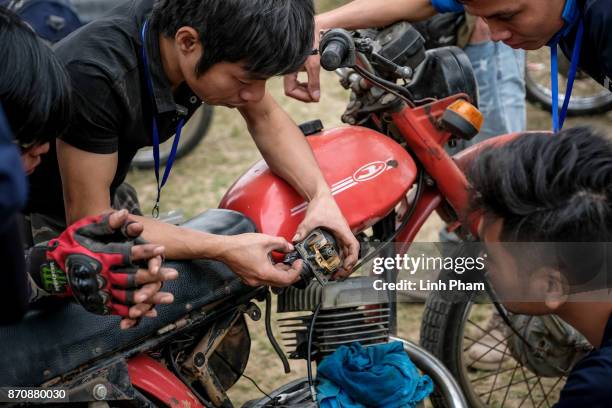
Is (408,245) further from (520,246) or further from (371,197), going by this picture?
(520,246)

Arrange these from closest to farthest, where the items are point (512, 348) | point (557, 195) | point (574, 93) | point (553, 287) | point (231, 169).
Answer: point (557, 195) → point (553, 287) → point (512, 348) → point (231, 169) → point (574, 93)

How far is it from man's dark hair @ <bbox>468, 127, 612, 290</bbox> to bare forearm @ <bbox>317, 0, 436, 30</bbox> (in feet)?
3.14

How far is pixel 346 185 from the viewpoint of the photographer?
2.61 metres

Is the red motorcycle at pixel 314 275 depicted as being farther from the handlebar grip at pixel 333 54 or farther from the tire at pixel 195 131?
the tire at pixel 195 131

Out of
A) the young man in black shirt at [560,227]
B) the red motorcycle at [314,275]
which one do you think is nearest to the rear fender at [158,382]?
the red motorcycle at [314,275]

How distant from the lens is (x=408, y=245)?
284 centimetres

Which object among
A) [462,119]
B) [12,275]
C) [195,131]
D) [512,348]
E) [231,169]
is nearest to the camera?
[12,275]

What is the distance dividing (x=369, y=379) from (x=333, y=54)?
2.92 ft

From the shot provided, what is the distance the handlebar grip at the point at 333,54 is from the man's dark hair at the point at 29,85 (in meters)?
0.74

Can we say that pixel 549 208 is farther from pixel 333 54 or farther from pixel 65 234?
pixel 65 234

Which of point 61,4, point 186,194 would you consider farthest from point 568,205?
point 186,194

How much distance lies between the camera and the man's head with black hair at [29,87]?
1788 mm

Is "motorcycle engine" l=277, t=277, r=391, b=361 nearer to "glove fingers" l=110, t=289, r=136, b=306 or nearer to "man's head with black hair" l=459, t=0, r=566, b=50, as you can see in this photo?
"glove fingers" l=110, t=289, r=136, b=306

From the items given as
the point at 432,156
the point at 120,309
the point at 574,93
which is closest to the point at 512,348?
the point at 432,156
